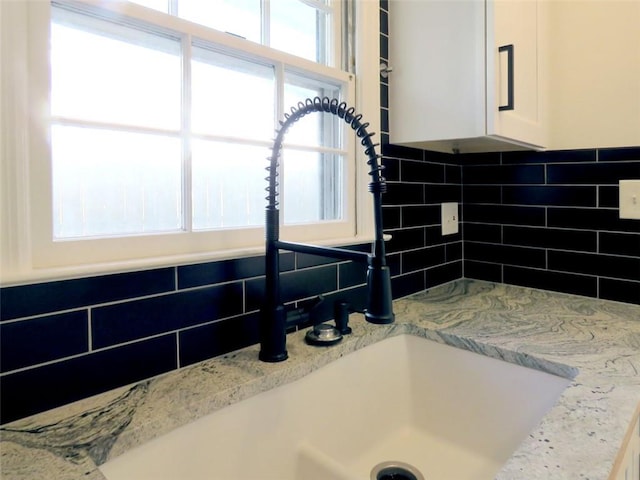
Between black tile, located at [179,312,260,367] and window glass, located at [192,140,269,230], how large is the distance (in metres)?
0.21

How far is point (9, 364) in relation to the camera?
65 cm

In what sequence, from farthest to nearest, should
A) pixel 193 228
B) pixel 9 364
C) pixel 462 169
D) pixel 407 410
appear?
pixel 462 169 < pixel 407 410 < pixel 193 228 < pixel 9 364

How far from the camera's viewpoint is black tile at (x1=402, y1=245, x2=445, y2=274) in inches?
56.2

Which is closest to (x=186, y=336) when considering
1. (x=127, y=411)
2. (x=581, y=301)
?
(x=127, y=411)

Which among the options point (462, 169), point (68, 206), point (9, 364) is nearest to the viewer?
A: point (9, 364)

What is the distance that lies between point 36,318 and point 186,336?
0.26 meters

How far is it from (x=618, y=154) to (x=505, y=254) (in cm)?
48

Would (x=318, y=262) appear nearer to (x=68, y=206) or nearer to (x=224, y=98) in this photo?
(x=224, y=98)

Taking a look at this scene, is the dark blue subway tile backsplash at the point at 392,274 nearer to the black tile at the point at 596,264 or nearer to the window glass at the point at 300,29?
the black tile at the point at 596,264

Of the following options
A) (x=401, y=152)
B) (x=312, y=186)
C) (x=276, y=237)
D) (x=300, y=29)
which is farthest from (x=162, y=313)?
(x=401, y=152)

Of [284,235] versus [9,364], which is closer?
[9,364]

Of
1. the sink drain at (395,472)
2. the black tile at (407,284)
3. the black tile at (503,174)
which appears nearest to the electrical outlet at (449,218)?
the black tile at (503,174)

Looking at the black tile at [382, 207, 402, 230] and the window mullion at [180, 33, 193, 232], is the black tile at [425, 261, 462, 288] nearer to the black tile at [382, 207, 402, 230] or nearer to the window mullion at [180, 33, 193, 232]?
the black tile at [382, 207, 402, 230]

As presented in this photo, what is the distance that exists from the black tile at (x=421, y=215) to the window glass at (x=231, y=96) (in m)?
0.58
